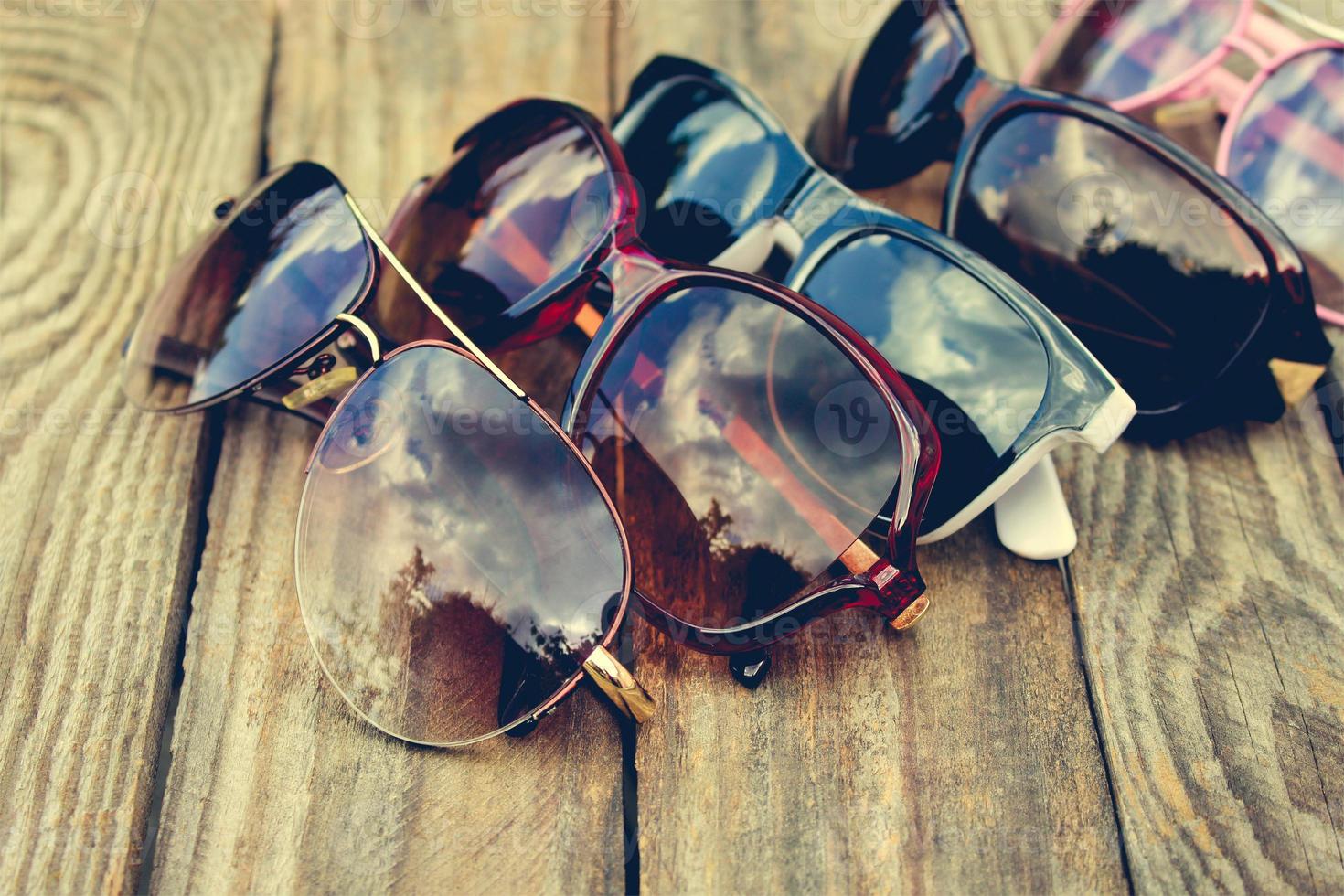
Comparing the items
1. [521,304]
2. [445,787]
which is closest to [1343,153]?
[521,304]

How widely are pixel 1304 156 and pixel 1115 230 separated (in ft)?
0.63

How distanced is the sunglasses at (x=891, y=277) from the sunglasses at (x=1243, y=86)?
29 centimetres

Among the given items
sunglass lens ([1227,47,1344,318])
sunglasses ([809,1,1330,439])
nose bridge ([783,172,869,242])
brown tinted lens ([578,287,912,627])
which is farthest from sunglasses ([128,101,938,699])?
sunglass lens ([1227,47,1344,318])

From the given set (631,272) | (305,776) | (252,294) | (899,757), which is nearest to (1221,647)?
(899,757)

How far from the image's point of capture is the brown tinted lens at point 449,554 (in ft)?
1.73

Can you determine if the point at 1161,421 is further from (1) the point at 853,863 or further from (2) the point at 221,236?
(2) the point at 221,236

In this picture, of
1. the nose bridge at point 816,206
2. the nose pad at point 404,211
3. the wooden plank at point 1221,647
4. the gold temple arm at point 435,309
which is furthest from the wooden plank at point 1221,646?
the nose pad at point 404,211

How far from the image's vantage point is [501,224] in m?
0.69

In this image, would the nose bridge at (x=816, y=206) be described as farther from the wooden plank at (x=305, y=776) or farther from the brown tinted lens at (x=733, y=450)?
the wooden plank at (x=305, y=776)

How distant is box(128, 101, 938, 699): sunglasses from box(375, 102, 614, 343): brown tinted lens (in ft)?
0.06

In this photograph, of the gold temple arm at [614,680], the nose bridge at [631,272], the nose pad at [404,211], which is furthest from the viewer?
the nose pad at [404,211]

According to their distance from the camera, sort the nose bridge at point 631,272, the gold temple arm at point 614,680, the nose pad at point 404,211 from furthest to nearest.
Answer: the nose pad at point 404,211
the nose bridge at point 631,272
the gold temple arm at point 614,680

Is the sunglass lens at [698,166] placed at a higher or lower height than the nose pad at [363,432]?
higher

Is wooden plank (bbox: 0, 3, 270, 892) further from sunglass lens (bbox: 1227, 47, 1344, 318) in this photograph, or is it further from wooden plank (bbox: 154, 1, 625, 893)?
sunglass lens (bbox: 1227, 47, 1344, 318)
